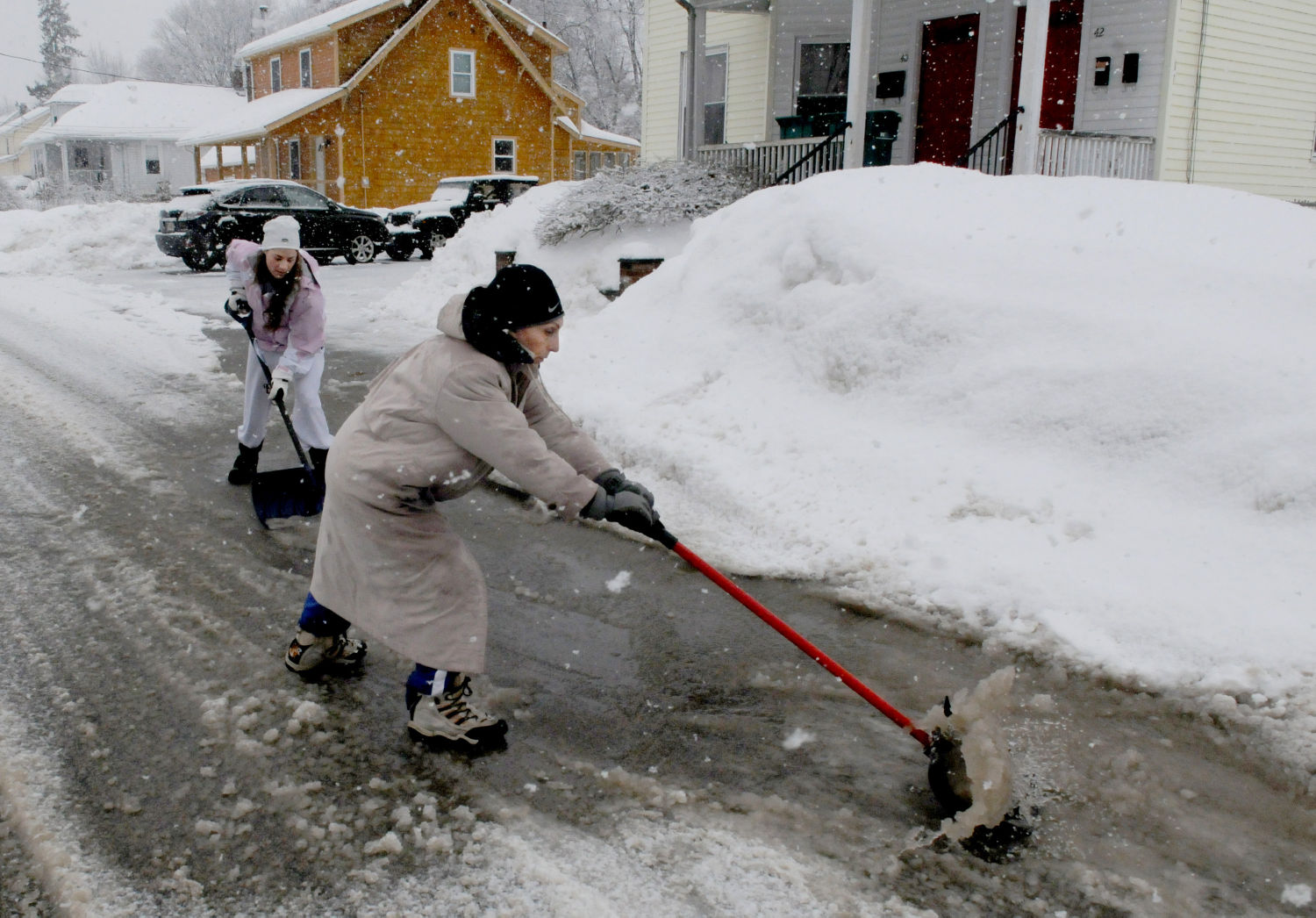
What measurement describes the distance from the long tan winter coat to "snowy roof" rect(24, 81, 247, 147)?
4825 cm

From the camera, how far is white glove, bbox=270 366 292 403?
19.0 feet

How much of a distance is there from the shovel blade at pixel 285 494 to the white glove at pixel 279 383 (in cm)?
59

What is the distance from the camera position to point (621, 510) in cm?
304

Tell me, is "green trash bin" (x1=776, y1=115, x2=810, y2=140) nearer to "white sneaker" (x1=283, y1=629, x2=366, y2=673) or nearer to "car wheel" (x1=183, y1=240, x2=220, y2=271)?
"car wheel" (x1=183, y1=240, x2=220, y2=271)

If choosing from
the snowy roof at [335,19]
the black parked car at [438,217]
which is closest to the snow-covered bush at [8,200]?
the snowy roof at [335,19]

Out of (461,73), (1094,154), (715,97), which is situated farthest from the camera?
(461,73)

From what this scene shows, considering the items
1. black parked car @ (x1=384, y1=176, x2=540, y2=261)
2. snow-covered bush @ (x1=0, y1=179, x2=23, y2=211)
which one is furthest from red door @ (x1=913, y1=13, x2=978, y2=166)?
snow-covered bush @ (x1=0, y1=179, x2=23, y2=211)

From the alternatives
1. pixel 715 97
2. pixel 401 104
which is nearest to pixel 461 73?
pixel 401 104

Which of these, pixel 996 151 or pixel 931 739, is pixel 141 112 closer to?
pixel 996 151

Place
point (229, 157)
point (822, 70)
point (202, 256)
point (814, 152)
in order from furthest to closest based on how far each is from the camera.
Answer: point (229, 157) → point (202, 256) → point (822, 70) → point (814, 152)

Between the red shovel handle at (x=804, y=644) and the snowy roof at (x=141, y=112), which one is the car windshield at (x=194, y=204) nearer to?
the red shovel handle at (x=804, y=644)

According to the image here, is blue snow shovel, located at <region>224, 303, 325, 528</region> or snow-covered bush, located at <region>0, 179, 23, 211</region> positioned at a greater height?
snow-covered bush, located at <region>0, 179, 23, 211</region>

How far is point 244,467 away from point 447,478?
374 centimetres

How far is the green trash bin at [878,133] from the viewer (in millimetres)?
15081
